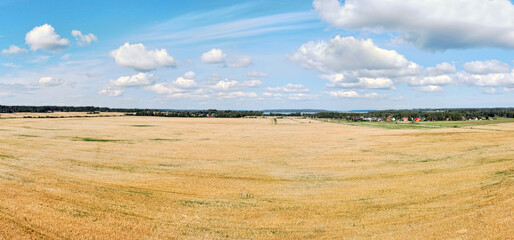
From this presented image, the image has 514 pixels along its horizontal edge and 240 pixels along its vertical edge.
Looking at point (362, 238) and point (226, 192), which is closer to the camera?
point (362, 238)

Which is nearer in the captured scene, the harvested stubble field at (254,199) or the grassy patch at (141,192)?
the harvested stubble field at (254,199)

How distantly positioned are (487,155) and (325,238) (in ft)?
107

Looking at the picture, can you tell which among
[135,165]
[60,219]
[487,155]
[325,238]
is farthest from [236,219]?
[487,155]

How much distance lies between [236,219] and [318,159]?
85.0ft

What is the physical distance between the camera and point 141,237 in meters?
15.2

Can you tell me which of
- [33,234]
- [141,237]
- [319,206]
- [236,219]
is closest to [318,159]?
[319,206]

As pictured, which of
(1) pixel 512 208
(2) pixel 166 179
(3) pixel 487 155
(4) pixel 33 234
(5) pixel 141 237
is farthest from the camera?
(3) pixel 487 155

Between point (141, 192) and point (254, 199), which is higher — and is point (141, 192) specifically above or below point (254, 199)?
above

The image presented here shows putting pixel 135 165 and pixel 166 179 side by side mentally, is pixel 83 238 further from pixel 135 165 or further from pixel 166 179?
pixel 135 165

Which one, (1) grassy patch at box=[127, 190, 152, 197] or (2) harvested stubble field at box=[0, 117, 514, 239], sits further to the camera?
(1) grassy patch at box=[127, 190, 152, 197]

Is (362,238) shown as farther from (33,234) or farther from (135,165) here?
(135,165)

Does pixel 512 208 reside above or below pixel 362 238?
above

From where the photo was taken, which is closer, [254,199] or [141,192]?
[254,199]

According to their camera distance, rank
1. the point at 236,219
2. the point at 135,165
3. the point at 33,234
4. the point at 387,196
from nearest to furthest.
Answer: the point at 33,234 → the point at 236,219 → the point at 387,196 → the point at 135,165
